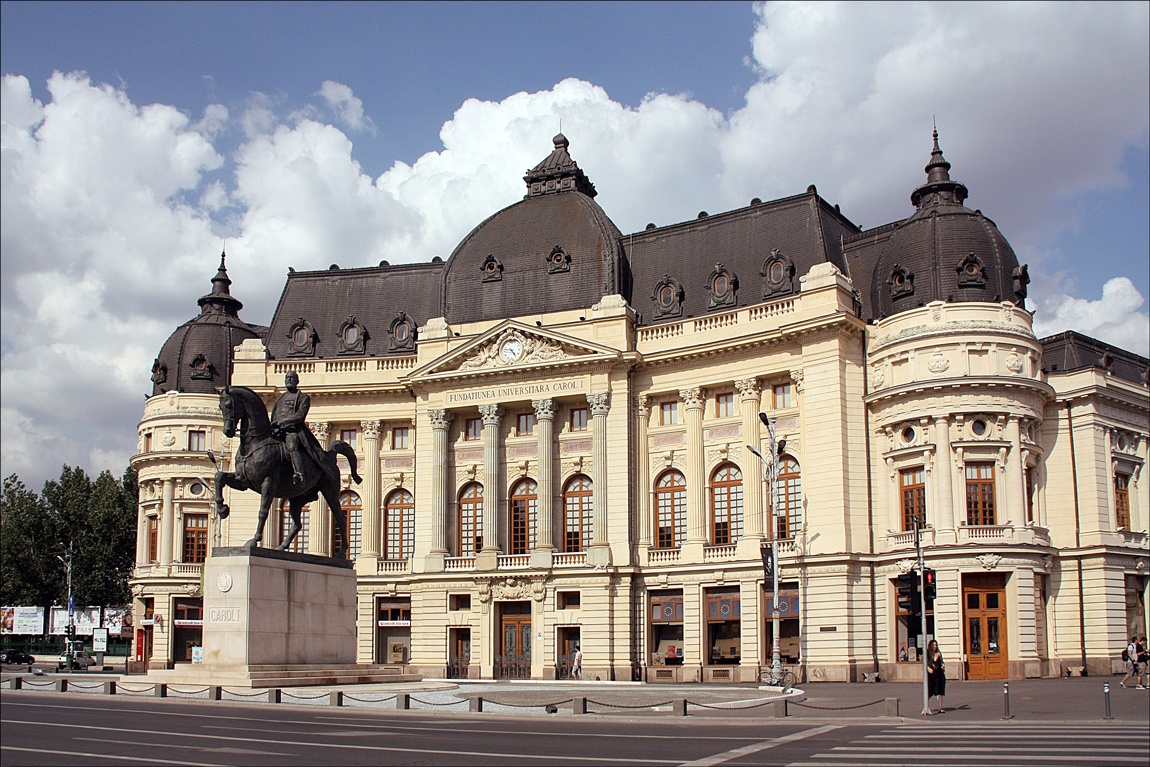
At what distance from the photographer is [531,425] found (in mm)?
64500

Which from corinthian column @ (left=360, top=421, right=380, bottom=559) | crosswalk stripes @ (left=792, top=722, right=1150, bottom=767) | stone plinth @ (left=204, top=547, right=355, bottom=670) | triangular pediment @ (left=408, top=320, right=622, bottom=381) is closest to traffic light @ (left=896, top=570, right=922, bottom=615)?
crosswalk stripes @ (left=792, top=722, right=1150, bottom=767)

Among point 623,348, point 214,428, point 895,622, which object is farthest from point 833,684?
point 214,428

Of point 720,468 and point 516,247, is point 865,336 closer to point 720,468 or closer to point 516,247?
point 720,468

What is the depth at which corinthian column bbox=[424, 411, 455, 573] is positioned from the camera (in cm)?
6322

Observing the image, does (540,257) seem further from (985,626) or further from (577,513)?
(985,626)

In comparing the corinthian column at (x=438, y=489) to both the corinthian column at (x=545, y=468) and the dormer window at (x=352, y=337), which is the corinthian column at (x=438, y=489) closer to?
the corinthian column at (x=545, y=468)

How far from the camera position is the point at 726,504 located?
2296 inches

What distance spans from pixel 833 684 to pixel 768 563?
19.3ft

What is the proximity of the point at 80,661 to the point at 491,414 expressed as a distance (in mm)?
38883

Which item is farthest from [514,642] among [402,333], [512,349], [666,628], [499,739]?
[499,739]

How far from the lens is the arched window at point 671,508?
5994cm

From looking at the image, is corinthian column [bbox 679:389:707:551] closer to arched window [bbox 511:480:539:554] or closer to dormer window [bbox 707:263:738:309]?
dormer window [bbox 707:263:738:309]

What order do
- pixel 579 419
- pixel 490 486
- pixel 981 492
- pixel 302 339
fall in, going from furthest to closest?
1. pixel 302 339
2. pixel 579 419
3. pixel 490 486
4. pixel 981 492

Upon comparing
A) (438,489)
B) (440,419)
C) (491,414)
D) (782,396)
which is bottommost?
(438,489)
